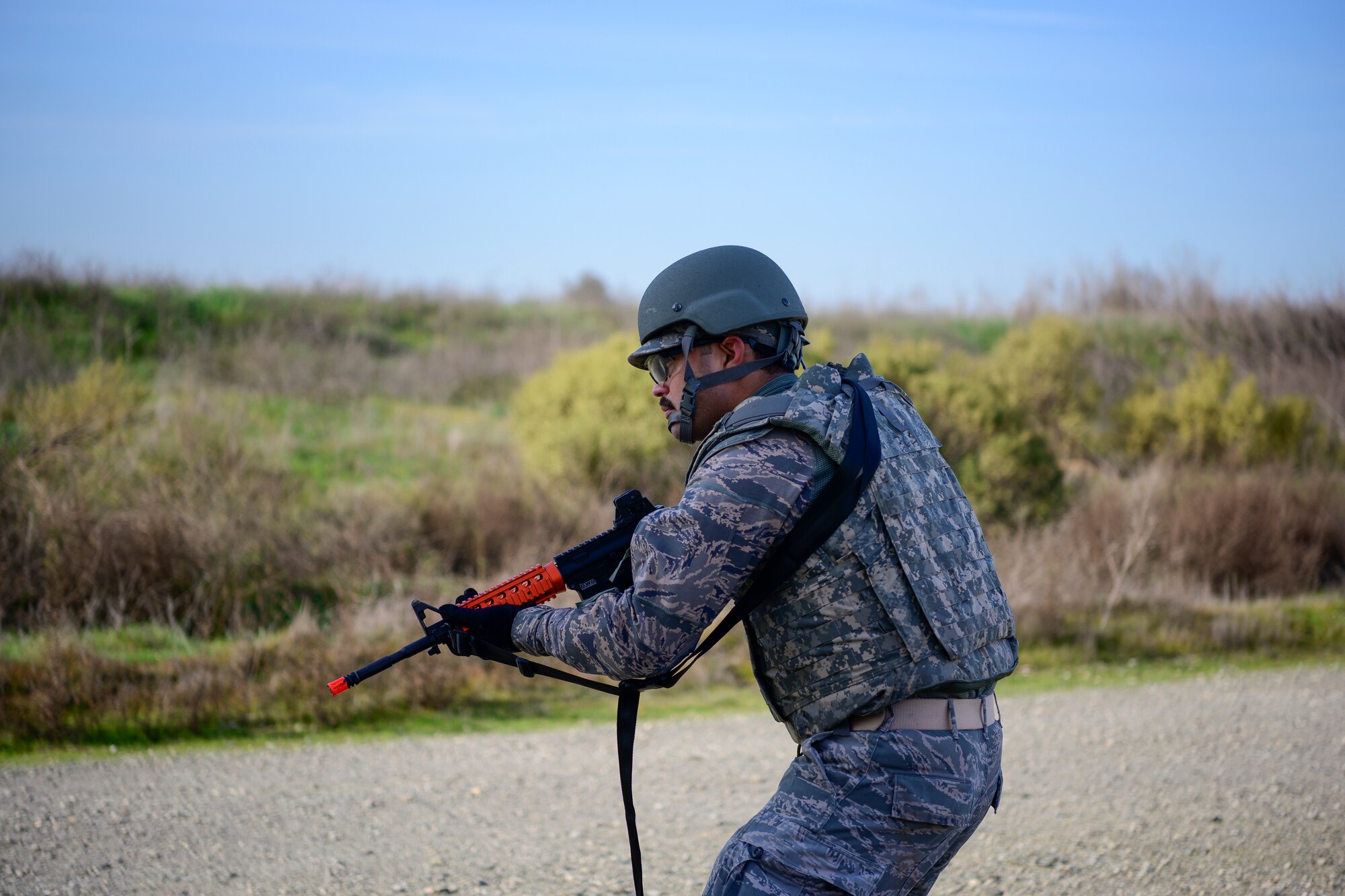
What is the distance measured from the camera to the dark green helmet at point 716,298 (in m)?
2.67

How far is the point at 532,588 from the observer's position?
283 centimetres

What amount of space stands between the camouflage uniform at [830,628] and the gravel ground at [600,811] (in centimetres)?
299

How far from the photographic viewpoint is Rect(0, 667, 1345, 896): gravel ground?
5230mm

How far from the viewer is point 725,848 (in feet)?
8.27

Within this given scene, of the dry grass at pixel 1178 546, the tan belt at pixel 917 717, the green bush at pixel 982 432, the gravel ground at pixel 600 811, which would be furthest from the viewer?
the green bush at pixel 982 432

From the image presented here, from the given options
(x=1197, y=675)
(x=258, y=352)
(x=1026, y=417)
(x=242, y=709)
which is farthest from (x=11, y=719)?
(x=258, y=352)

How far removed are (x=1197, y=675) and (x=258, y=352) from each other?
729 inches

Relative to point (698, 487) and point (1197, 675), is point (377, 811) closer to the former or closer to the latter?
point (698, 487)

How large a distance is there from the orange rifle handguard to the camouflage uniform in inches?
12.1

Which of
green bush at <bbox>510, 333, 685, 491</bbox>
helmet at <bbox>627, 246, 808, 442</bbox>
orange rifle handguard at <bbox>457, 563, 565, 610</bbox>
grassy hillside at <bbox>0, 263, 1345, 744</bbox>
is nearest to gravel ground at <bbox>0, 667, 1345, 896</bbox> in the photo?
grassy hillside at <bbox>0, 263, 1345, 744</bbox>

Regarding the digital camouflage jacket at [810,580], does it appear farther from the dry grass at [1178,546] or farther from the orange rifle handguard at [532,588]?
the dry grass at [1178,546]

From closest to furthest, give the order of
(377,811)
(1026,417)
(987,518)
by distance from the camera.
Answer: (377,811), (987,518), (1026,417)

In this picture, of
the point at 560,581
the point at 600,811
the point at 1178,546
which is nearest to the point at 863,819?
the point at 560,581

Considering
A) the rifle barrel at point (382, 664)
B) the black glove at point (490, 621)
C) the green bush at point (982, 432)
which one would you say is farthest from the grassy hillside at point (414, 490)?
the black glove at point (490, 621)
